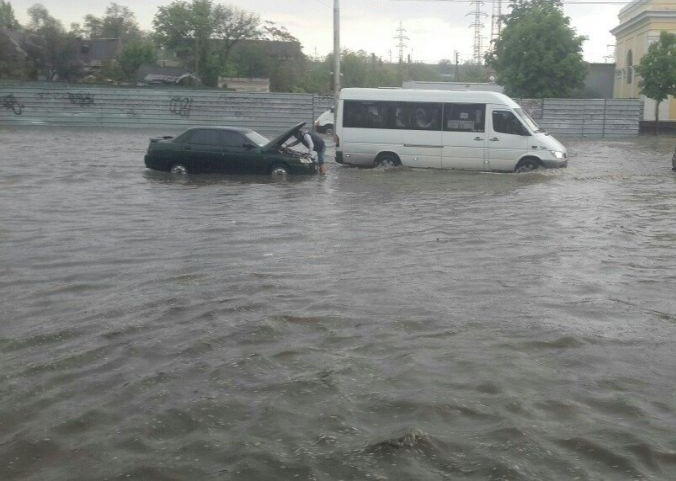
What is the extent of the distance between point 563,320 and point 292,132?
12.4m

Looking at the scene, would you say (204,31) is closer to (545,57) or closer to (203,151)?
(545,57)

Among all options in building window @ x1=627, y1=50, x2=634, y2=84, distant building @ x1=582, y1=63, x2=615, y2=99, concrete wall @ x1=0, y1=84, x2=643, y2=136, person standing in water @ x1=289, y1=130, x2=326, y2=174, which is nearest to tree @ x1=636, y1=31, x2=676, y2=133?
concrete wall @ x1=0, y1=84, x2=643, y2=136

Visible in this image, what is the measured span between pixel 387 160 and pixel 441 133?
5.11 ft

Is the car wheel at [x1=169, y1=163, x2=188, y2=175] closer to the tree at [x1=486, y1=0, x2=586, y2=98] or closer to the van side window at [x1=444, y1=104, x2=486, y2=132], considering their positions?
the van side window at [x1=444, y1=104, x2=486, y2=132]

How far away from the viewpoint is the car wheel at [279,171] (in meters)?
19.3

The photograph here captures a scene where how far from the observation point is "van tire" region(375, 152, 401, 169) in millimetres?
21500

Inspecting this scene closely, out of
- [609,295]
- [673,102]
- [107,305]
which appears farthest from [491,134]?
[673,102]

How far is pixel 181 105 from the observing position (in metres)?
40.8

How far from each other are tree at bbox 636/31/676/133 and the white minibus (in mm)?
29213

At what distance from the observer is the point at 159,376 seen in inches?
235

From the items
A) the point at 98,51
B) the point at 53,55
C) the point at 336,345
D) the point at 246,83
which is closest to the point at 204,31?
the point at 246,83

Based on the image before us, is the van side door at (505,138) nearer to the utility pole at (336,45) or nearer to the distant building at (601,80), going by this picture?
the utility pole at (336,45)

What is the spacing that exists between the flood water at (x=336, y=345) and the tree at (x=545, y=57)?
127 feet

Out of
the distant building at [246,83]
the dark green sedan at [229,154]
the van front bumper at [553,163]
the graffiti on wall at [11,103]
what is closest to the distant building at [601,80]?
the distant building at [246,83]
